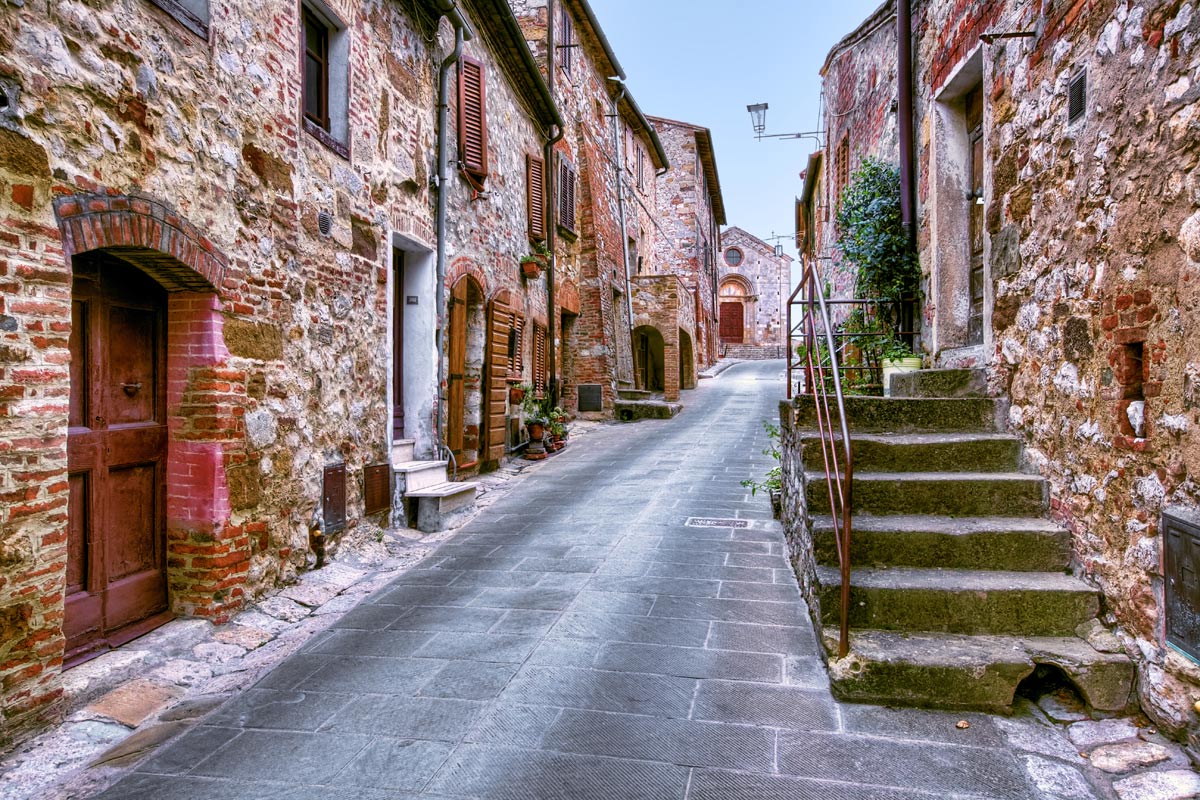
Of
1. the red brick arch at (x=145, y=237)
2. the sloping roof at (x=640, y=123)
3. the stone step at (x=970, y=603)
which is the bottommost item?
the stone step at (x=970, y=603)

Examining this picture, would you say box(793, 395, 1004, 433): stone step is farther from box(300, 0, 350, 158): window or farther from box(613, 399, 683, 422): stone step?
box(613, 399, 683, 422): stone step

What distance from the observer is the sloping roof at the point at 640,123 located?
55.8ft

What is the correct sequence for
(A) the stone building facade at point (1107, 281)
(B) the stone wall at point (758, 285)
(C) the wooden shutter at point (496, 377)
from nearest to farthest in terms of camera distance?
1. (A) the stone building facade at point (1107, 281)
2. (C) the wooden shutter at point (496, 377)
3. (B) the stone wall at point (758, 285)

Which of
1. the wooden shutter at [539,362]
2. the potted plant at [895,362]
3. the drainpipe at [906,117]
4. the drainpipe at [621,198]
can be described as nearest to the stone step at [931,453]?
the potted plant at [895,362]

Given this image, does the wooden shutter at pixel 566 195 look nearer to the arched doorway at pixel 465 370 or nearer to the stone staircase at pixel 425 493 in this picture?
the arched doorway at pixel 465 370

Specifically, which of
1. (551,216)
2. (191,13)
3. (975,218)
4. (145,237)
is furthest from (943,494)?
(551,216)

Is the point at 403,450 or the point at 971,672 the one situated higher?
the point at 403,450

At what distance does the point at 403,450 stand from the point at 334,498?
163cm

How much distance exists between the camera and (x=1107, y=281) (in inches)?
122

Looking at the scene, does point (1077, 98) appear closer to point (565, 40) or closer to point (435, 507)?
point (435, 507)

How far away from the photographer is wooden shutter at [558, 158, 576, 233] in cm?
1246

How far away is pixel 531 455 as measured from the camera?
9828 mm

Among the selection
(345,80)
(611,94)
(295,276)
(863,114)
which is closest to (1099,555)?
(295,276)

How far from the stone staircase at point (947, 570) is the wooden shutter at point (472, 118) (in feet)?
16.4
